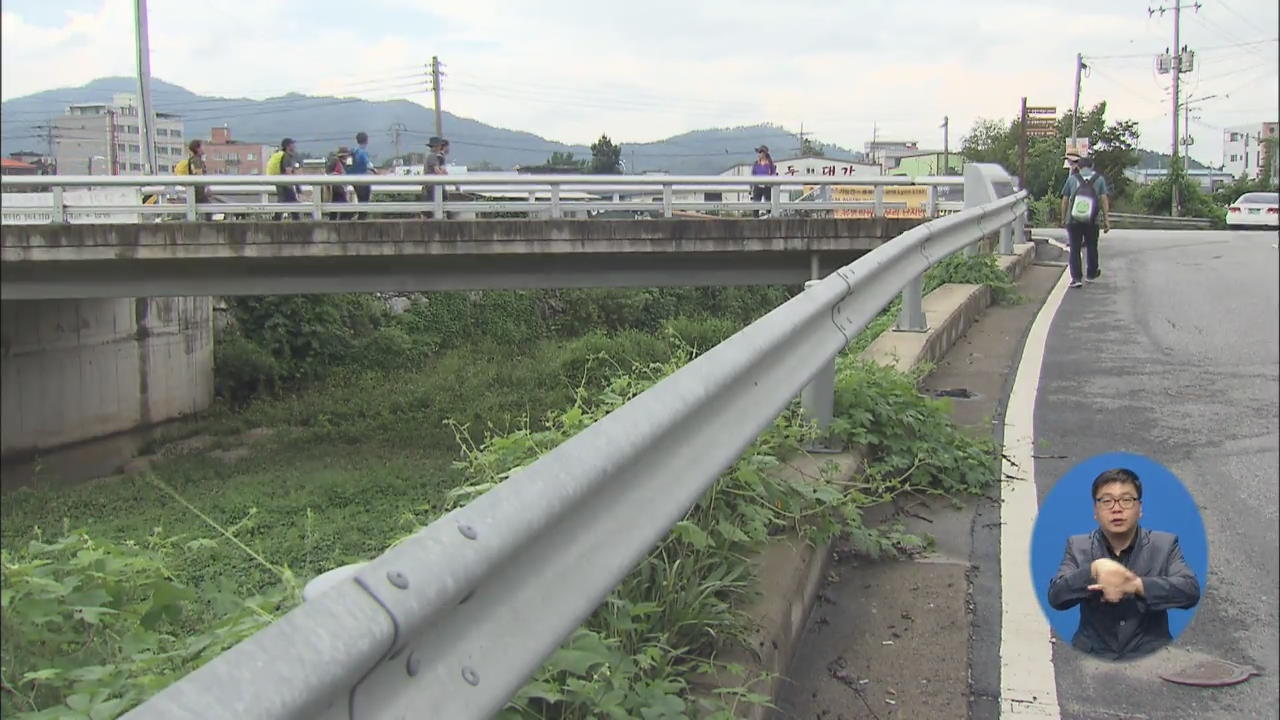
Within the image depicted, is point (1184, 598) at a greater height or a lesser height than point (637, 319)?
greater

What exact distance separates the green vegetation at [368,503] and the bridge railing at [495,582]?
0.41m

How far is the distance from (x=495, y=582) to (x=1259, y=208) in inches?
44.3

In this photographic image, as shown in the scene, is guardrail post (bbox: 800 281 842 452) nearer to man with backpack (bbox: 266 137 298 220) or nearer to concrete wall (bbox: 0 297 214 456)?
concrete wall (bbox: 0 297 214 456)

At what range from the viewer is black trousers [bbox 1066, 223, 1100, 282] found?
1034cm

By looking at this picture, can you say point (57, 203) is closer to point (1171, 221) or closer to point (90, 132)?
point (90, 132)

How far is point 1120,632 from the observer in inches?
50.1

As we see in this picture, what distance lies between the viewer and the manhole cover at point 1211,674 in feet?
7.70

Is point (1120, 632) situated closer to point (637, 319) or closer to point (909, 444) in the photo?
point (909, 444)

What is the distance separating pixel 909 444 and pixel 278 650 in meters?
3.96

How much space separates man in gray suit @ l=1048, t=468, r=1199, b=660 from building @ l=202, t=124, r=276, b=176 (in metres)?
20.0

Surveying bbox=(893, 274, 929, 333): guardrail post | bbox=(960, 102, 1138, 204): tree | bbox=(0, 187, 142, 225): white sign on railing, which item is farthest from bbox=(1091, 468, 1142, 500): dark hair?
bbox=(0, 187, 142, 225): white sign on railing

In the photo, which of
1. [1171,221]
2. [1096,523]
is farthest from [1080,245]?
[1096,523]

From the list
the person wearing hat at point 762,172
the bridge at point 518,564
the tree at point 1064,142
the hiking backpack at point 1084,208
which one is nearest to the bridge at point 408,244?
the person wearing hat at point 762,172

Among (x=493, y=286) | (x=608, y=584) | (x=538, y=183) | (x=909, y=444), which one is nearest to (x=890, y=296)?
(x=909, y=444)
